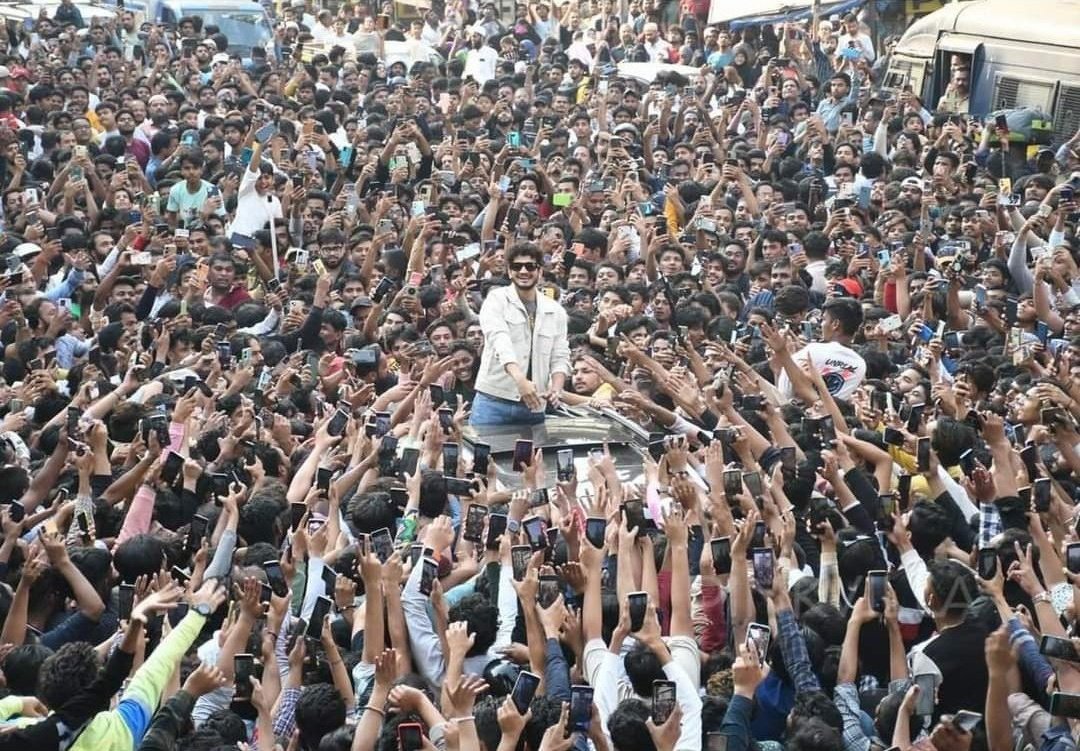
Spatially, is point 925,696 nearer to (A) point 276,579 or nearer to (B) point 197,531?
(A) point 276,579

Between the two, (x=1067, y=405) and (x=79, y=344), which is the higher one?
(x=1067, y=405)

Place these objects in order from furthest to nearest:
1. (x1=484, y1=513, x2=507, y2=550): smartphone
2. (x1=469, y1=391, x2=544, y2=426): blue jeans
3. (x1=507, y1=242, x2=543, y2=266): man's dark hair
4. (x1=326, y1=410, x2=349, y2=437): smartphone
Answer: (x1=507, y1=242, x2=543, y2=266): man's dark hair → (x1=469, y1=391, x2=544, y2=426): blue jeans → (x1=326, y1=410, x2=349, y2=437): smartphone → (x1=484, y1=513, x2=507, y2=550): smartphone

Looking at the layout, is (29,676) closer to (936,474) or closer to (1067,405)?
(936,474)

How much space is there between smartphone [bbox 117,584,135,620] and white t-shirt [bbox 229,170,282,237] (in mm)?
7649

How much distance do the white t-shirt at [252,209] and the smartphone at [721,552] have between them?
808 centimetres

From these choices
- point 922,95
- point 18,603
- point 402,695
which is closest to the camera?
point 402,695

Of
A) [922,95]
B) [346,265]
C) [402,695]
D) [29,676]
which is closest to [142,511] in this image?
[29,676]

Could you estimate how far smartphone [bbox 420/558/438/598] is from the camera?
6727 mm

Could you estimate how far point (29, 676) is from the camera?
21.2ft

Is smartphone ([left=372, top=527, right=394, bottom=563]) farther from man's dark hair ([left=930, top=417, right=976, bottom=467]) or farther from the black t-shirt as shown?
man's dark hair ([left=930, top=417, right=976, bottom=467])

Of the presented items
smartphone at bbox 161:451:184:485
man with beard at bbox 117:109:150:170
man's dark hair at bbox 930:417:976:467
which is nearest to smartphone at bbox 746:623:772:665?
man's dark hair at bbox 930:417:976:467

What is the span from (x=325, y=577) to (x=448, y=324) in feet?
14.2

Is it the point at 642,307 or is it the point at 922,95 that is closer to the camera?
the point at 642,307

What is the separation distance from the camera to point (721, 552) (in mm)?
6988
